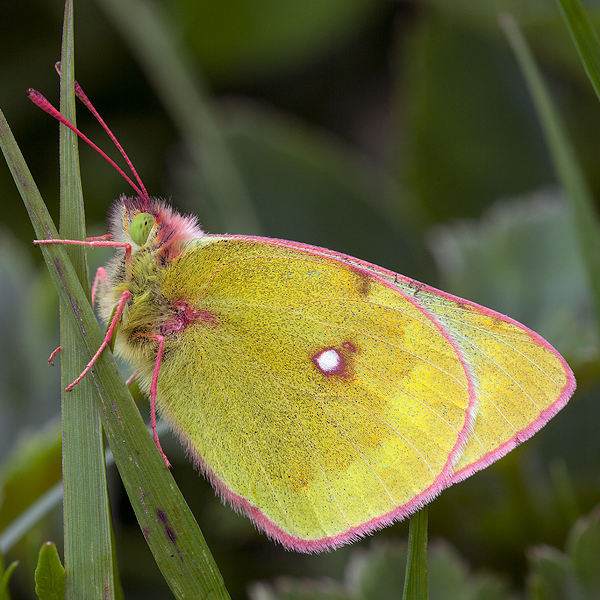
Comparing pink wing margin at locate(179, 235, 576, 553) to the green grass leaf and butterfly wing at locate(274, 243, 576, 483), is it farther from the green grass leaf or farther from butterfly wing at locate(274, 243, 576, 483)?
the green grass leaf

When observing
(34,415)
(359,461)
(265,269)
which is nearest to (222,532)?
(34,415)

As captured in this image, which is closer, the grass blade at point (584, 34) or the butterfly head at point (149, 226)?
the grass blade at point (584, 34)

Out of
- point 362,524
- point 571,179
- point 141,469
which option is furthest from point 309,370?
point 571,179

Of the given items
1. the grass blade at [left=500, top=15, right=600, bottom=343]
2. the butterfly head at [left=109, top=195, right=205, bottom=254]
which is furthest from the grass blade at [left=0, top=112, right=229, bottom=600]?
the grass blade at [left=500, top=15, right=600, bottom=343]

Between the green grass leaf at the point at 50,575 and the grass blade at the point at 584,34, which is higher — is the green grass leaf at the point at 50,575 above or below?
below

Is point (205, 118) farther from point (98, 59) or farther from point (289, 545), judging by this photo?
point (289, 545)

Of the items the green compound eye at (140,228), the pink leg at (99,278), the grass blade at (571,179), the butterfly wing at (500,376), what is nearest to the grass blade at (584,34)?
the grass blade at (571,179)

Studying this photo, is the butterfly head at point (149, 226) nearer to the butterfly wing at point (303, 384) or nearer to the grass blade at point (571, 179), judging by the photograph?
the butterfly wing at point (303, 384)
